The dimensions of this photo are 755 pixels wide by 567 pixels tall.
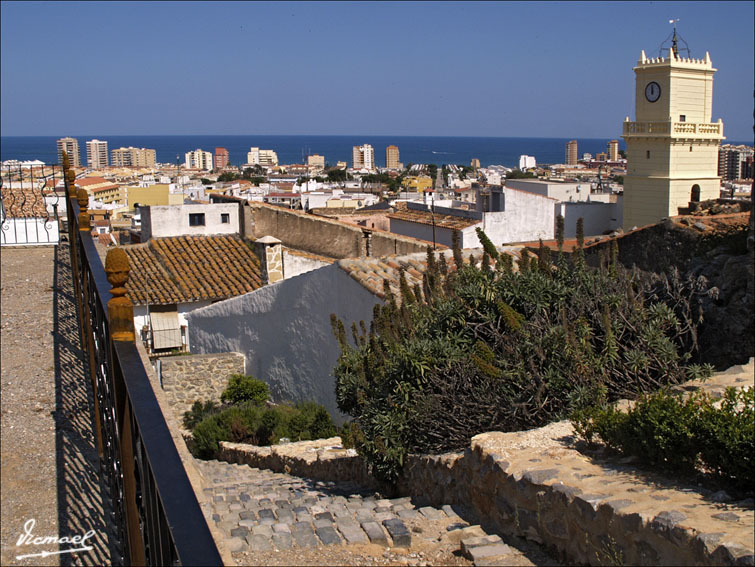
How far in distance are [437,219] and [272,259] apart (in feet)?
18.4

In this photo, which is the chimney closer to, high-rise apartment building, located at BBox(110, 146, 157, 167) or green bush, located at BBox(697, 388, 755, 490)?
green bush, located at BBox(697, 388, 755, 490)

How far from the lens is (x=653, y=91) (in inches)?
1075

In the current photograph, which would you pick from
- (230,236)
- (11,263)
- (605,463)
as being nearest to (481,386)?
(605,463)

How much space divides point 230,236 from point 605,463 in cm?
1515

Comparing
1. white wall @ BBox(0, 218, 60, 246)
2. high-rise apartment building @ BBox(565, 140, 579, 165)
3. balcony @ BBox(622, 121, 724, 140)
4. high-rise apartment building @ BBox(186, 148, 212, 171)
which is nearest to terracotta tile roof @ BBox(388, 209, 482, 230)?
white wall @ BBox(0, 218, 60, 246)

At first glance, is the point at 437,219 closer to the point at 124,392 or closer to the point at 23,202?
the point at 23,202

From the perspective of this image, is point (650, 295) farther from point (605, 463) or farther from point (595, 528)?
point (595, 528)

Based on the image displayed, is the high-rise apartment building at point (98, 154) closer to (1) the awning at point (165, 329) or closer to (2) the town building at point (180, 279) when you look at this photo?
(2) the town building at point (180, 279)

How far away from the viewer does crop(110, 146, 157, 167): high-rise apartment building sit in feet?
295

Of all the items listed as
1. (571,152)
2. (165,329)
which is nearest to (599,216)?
(165,329)

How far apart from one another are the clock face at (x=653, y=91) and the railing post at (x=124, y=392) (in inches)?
1085

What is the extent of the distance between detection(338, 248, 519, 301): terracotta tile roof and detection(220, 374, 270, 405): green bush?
2.86m

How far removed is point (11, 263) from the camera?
301 inches

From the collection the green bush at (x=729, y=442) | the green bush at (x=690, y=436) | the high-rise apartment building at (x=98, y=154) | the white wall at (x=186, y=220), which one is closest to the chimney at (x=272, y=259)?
the white wall at (x=186, y=220)
